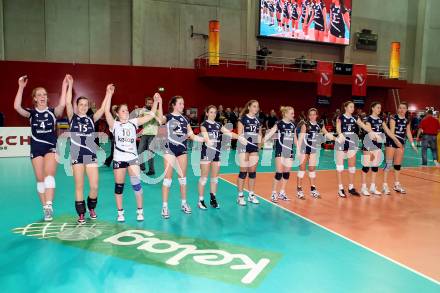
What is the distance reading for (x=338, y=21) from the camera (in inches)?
1019

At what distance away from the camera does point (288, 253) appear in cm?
530

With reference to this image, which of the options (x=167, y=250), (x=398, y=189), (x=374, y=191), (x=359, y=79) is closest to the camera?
(x=167, y=250)

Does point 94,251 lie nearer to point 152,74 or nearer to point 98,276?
point 98,276

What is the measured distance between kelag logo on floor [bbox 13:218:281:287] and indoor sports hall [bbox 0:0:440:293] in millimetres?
28

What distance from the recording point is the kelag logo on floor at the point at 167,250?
468cm

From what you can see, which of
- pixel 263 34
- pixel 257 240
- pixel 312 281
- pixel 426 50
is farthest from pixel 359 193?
pixel 426 50

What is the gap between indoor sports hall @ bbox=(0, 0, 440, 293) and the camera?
4699 mm

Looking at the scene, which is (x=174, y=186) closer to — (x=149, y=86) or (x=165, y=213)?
(x=165, y=213)

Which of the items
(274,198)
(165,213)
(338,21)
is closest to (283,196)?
(274,198)

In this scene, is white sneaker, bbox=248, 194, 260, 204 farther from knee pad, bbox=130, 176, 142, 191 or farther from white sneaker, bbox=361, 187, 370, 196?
white sneaker, bbox=361, 187, 370, 196

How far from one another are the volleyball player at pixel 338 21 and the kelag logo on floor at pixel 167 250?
2336 cm

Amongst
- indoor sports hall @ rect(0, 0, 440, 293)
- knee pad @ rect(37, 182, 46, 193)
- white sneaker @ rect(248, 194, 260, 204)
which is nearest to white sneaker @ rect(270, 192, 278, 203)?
indoor sports hall @ rect(0, 0, 440, 293)

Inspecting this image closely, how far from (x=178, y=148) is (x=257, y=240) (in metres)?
2.12

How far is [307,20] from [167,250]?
22.9m
